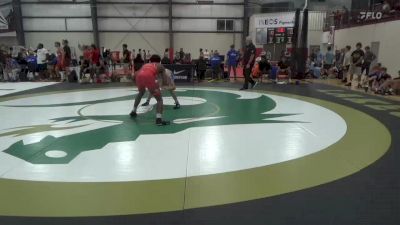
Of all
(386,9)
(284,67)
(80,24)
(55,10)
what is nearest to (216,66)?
(284,67)

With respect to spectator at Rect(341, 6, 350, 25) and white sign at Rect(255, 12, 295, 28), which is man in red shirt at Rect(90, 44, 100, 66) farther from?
spectator at Rect(341, 6, 350, 25)

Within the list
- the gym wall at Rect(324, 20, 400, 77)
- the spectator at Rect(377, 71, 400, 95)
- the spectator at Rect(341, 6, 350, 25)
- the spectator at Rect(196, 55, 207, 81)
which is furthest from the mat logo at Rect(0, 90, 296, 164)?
the spectator at Rect(341, 6, 350, 25)

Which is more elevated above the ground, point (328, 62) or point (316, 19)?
point (316, 19)

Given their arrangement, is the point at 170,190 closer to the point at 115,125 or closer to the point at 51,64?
the point at 115,125

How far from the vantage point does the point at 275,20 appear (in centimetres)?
2197

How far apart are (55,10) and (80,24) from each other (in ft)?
6.74

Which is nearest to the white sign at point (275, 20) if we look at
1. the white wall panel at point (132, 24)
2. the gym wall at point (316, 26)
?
the gym wall at point (316, 26)

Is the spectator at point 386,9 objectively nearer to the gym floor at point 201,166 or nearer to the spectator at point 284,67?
the spectator at point 284,67

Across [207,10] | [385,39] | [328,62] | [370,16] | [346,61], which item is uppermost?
[207,10]

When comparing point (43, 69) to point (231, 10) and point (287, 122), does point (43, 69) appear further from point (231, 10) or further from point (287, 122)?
point (231, 10)

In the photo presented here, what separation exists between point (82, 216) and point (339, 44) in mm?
19096

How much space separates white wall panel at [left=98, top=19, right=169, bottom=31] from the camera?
2569 centimetres

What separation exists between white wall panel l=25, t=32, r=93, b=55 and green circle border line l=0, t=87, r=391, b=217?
23982 millimetres

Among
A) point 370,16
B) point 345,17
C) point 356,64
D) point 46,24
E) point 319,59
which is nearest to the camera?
point 356,64
